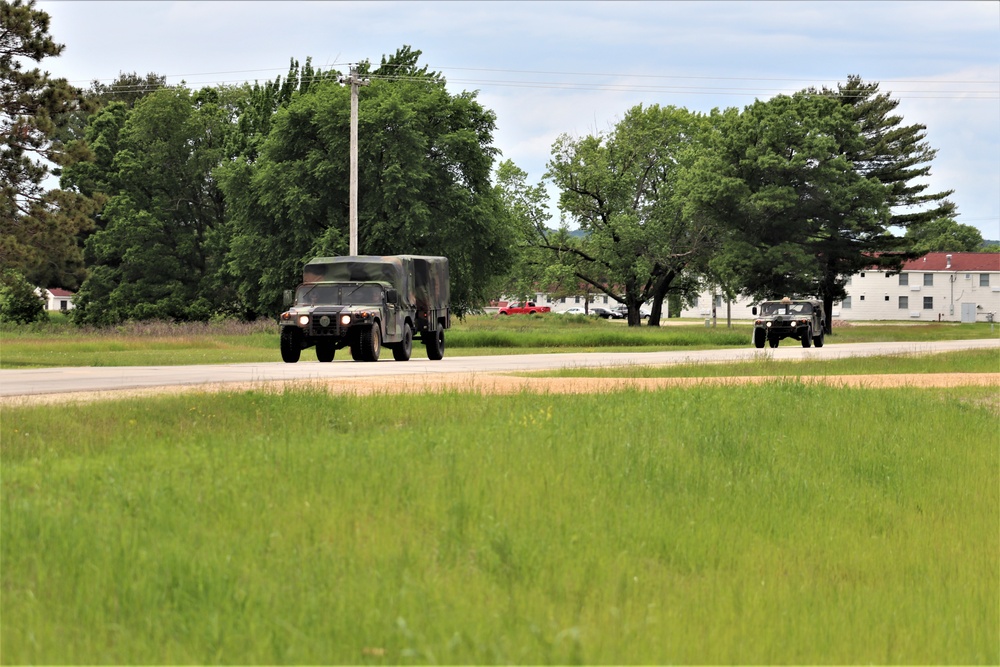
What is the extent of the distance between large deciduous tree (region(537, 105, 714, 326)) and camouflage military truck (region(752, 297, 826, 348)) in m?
28.9

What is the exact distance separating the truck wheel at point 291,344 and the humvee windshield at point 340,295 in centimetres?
95

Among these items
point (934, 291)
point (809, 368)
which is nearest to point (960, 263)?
point (934, 291)

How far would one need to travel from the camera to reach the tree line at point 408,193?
173 ft

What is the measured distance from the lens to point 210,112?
3009 inches

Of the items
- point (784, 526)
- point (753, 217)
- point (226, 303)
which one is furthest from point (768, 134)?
point (784, 526)

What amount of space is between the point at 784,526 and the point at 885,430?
5.94 metres

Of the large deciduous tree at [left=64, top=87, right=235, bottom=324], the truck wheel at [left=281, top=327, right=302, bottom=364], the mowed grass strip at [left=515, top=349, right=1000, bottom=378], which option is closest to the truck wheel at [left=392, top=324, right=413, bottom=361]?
the truck wheel at [left=281, top=327, right=302, bottom=364]

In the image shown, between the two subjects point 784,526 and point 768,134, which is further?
point 768,134

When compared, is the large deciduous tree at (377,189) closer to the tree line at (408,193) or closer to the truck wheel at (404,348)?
the tree line at (408,193)

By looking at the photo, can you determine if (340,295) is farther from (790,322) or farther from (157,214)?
(157,214)

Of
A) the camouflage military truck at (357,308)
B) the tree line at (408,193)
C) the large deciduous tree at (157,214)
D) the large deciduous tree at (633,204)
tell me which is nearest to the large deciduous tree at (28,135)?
the tree line at (408,193)

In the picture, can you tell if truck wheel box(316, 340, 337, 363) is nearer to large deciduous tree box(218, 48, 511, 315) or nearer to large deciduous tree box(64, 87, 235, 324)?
large deciduous tree box(218, 48, 511, 315)

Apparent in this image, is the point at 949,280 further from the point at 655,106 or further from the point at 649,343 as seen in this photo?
the point at 649,343

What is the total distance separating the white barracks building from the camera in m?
121
